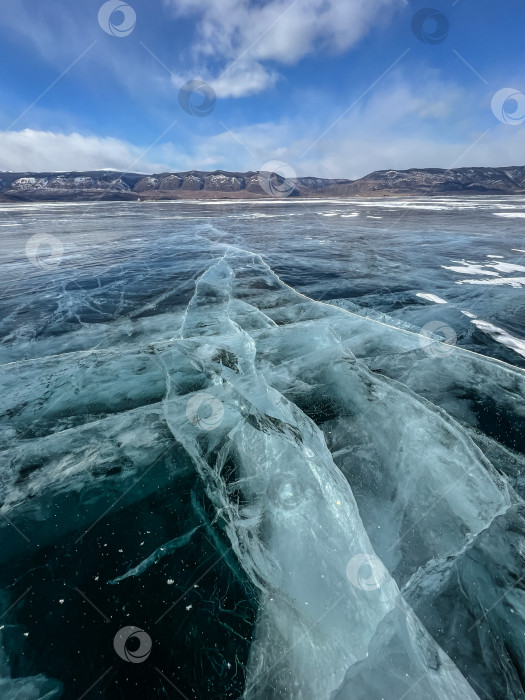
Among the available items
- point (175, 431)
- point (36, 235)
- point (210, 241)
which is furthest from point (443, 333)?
point (36, 235)

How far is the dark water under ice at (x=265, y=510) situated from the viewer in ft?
5.07

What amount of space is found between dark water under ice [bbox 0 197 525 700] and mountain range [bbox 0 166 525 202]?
102 meters

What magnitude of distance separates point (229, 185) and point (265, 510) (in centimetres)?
15207

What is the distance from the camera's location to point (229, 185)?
5285 inches

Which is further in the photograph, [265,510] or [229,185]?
[229,185]

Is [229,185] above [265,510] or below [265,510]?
above

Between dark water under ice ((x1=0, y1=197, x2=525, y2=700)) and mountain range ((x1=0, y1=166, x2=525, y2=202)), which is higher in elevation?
mountain range ((x1=0, y1=166, x2=525, y2=202))

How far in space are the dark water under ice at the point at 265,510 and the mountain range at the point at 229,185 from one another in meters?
102

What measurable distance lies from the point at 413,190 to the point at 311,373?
12821 cm

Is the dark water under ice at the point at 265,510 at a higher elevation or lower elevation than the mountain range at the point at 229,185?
lower

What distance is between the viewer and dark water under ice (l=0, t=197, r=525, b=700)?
5.07 feet

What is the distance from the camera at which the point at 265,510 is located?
221 centimetres

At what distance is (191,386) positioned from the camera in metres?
3.52

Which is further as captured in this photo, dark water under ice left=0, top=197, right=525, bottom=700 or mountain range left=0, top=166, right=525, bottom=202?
mountain range left=0, top=166, right=525, bottom=202
